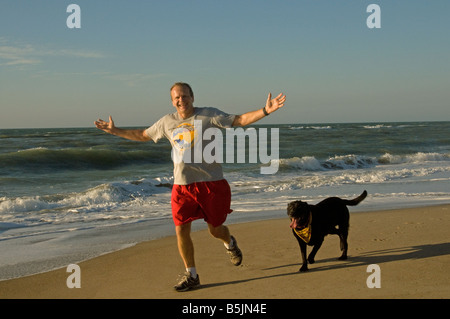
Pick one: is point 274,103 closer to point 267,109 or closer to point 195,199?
point 267,109

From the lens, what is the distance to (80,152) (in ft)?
90.1

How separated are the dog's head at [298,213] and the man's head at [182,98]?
54.0 inches

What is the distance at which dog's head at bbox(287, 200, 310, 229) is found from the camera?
197 inches

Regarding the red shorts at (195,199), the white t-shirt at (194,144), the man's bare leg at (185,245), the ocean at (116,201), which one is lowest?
the ocean at (116,201)

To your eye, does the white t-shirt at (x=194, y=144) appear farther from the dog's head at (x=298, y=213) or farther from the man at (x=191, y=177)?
the dog's head at (x=298, y=213)

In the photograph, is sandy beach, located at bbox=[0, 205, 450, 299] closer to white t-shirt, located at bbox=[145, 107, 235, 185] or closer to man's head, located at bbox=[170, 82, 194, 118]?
white t-shirt, located at bbox=[145, 107, 235, 185]

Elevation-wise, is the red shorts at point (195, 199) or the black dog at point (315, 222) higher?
the red shorts at point (195, 199)

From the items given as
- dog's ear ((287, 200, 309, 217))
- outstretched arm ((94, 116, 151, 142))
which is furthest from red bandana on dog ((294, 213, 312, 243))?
outstretched arm ((94, 116, 151, 142))

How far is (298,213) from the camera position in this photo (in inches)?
198

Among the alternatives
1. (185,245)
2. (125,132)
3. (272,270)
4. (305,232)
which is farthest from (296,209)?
(125,132)

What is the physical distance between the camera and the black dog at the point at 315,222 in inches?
199

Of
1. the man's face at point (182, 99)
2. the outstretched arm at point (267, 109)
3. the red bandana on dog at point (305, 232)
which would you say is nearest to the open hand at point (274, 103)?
the outstretched arm at point (267, 109)
